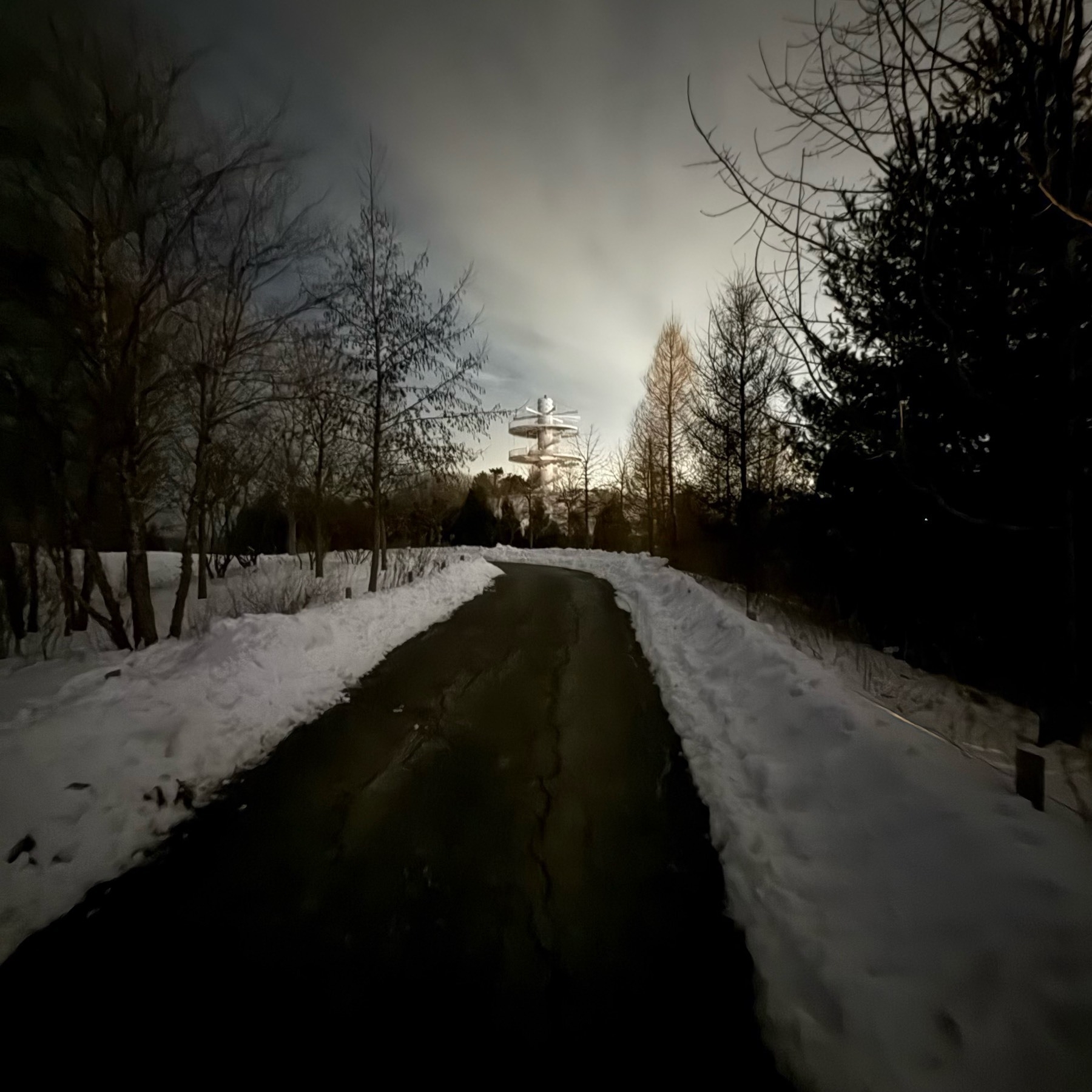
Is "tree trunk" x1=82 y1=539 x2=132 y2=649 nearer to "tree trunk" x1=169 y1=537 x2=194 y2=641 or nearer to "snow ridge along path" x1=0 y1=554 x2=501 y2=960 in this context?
"tree trunk" x1=169 y1=537 x2=194 y2=641

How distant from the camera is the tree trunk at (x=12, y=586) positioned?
6461 mm

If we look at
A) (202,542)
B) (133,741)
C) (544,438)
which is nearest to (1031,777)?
(133,741)

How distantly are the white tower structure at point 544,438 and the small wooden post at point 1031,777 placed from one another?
35571mm

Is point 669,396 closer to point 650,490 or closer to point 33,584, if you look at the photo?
point 650,490

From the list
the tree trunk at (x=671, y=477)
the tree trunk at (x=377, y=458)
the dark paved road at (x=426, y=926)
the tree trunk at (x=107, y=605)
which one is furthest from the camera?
the tree trunk at (x=671, y=477)

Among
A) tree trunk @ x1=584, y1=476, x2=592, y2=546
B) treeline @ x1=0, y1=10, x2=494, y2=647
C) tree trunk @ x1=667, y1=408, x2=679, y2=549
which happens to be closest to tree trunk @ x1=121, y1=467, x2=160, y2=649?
treeline @ x1=0, y1=10, x2=494, y2=647

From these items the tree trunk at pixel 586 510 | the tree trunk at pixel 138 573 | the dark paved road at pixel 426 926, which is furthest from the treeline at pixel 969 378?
the tree trunk at pixel 586 510

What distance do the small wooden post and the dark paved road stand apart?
1.55 meters

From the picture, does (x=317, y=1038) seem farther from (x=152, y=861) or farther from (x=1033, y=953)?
(x=1033, y=953)

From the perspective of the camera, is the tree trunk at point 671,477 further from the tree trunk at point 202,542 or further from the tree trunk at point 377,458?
the tree trunk at point 202,542

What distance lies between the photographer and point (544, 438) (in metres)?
42.9

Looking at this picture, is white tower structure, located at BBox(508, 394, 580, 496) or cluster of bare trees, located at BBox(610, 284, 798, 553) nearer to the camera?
→ cluster of bare trees, located at BBox(610, 284, 798, 553)

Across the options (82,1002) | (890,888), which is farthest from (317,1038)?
(890,888)

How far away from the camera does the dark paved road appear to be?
182cm
